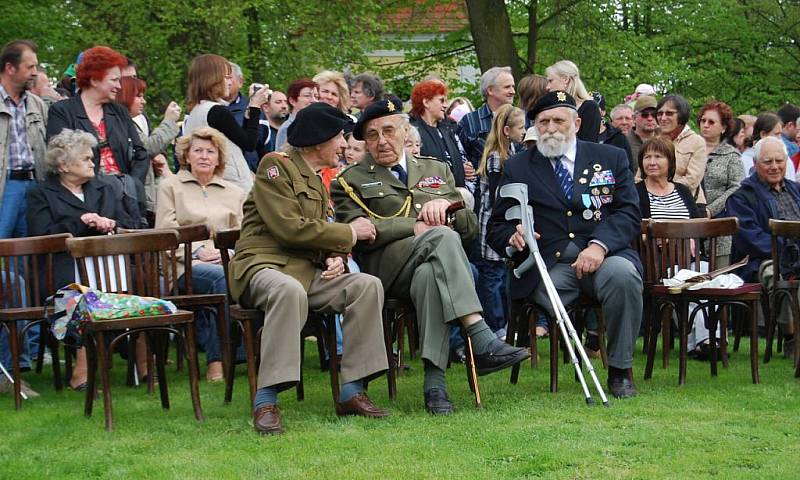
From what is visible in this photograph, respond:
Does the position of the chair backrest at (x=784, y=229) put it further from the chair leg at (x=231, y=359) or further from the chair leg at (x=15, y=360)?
the chair leg at (x=15, y=360)

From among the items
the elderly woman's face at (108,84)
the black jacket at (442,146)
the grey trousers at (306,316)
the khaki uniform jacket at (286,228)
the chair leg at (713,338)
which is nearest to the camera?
the grey trousers at (306,316)

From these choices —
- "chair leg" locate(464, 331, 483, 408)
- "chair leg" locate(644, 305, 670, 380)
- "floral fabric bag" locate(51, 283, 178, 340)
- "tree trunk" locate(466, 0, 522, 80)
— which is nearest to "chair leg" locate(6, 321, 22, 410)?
"floral fabric bag" locate(51, 283, 178, 340)

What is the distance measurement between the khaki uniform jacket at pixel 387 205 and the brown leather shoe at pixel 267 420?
1.28 m

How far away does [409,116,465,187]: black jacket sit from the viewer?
9578 mm

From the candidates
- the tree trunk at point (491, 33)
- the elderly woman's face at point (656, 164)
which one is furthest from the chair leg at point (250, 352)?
the tree trunk at point (491, 33)

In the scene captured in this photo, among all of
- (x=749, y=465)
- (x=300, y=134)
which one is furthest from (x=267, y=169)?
Result: (x=749, y=465)

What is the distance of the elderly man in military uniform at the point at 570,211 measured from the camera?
7426 mm

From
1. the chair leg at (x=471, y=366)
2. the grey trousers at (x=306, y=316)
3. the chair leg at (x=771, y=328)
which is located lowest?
the chair leg at (x=771, y=328)

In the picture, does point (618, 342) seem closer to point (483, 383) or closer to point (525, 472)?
point (483, 383)

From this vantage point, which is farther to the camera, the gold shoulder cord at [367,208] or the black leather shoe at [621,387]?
the gold shoulder cord at [367,208]

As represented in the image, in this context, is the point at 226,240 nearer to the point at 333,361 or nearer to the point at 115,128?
the point at 333,361

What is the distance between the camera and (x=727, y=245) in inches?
404

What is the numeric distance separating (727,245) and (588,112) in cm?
175

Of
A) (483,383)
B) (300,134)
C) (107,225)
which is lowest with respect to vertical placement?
(483,383)
